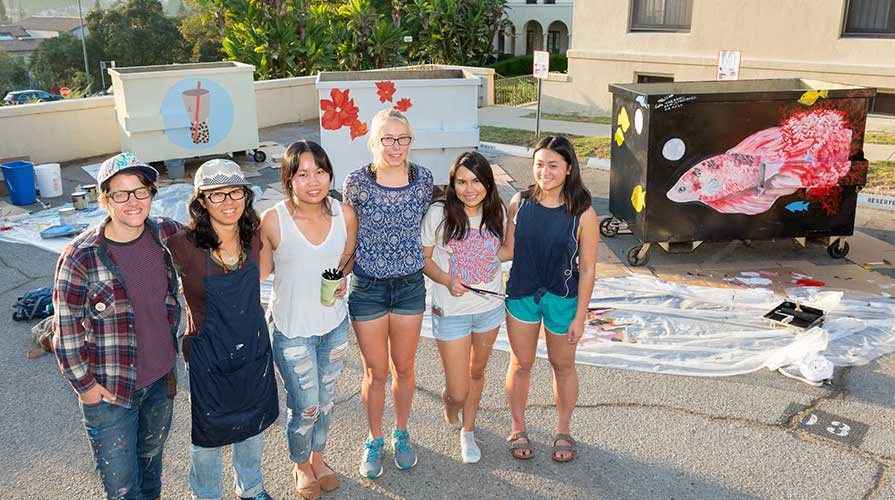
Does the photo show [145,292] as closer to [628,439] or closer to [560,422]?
[560,422]

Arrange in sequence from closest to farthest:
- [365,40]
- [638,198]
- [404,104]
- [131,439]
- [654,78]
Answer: [131,439] → [638,198] → [404,104] → [654,78] → [365,40]

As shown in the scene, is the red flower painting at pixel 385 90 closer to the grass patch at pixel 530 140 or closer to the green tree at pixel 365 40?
the grass patch at pixel 530 140

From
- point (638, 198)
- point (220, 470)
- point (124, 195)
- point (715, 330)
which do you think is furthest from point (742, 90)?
point (124, 195)

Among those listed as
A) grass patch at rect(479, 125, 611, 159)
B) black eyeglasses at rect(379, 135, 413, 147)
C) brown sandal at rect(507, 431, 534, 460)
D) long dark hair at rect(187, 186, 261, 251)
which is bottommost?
brown sandal at rect(507, 431, 534, 460)

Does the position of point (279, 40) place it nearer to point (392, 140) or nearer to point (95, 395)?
point (392, 140)

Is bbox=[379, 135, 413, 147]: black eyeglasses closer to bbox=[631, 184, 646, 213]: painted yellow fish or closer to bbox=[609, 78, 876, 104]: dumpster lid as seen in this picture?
bbox=[609, 78, 876, 104]: dumpster lid

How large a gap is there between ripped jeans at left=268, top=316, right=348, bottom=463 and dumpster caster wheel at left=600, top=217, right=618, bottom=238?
17.3ft

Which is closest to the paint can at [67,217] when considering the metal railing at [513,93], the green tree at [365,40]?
the metal railing at [513,93]

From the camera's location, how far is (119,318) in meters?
3.05

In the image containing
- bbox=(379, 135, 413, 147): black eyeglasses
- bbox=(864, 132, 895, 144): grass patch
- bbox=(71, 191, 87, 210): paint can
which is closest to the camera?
bbox=(379, 135, 413, 147): black eyeglasses

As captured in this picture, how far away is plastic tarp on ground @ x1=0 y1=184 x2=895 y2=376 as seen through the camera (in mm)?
5477

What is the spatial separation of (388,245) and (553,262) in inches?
34.3

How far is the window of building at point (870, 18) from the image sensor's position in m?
13.4

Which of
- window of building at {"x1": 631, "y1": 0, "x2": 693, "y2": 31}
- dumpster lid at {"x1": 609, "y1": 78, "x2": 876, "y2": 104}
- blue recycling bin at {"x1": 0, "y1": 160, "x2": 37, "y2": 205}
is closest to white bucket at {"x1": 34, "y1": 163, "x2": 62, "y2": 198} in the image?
blue recycling bin at {"x1": 0, "y1": 160, "x2": 37, "y2": 205}
